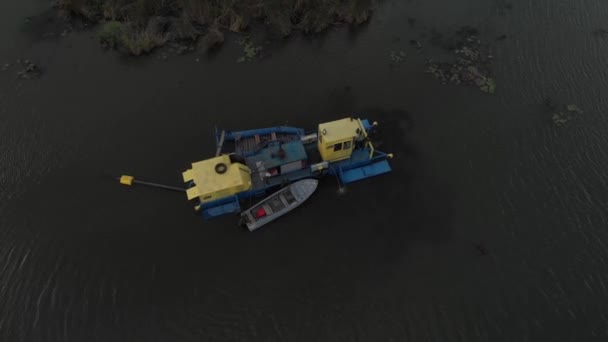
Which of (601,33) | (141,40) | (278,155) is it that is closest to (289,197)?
(278,155)

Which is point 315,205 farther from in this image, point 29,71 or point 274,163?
point 29,71

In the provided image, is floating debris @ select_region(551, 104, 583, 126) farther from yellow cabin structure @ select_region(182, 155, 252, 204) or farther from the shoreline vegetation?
yellow cabin structure @ select_region(182, 155, 252, 204)

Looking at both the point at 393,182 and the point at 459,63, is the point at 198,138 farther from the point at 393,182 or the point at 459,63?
the point at 459,63

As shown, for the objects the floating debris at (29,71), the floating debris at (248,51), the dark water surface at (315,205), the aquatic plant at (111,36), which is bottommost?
the dark water surface at (315,205)

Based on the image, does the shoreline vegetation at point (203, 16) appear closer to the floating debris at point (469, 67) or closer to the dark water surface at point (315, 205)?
the dark water surface at point (315, 205)

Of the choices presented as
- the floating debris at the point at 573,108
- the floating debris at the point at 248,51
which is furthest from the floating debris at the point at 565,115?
the floating debris at the point at 248,51

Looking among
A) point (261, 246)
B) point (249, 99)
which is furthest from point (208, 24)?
point (261, 246)
